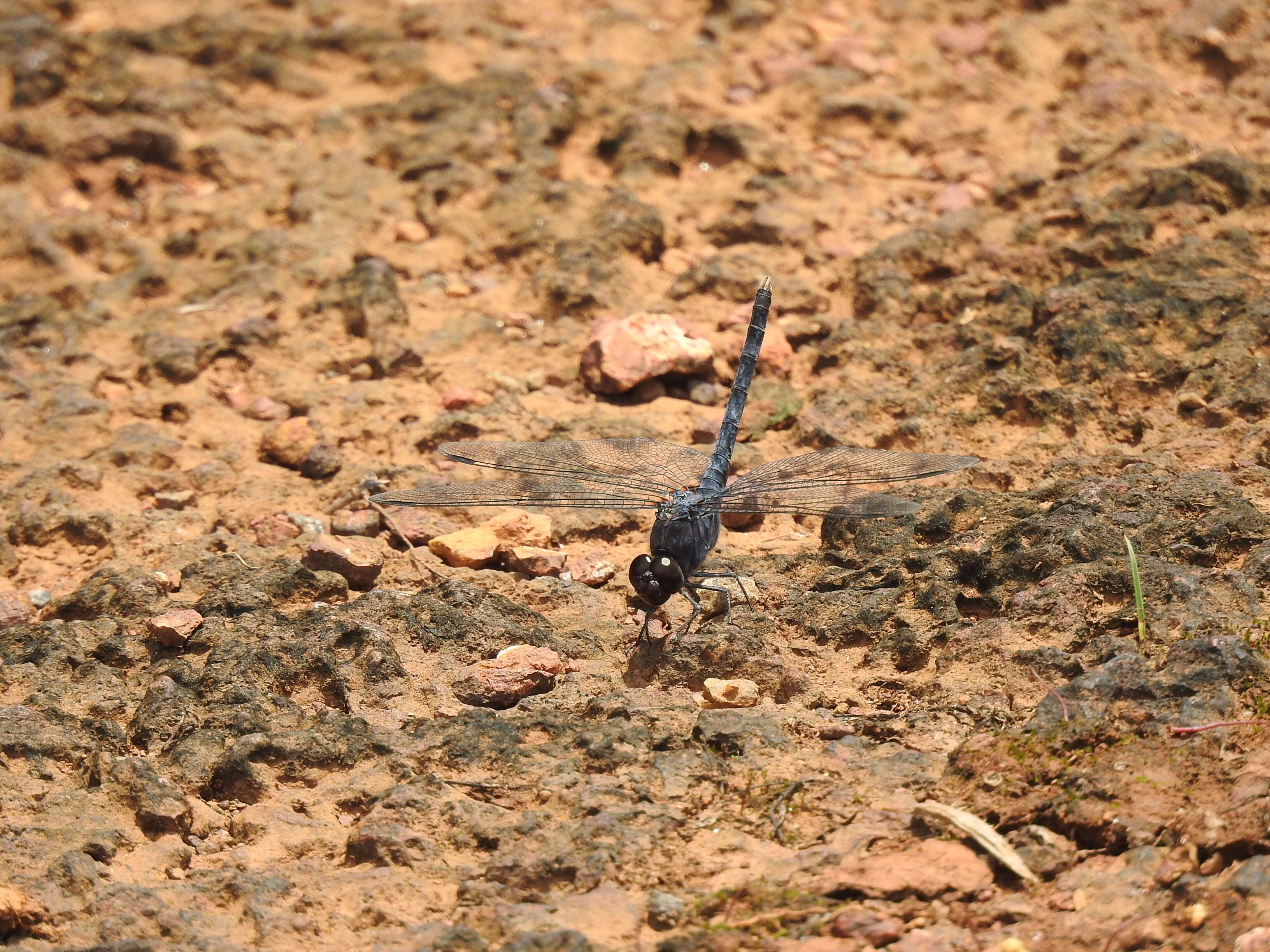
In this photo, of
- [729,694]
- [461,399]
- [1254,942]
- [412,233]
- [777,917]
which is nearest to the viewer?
[1254,942]

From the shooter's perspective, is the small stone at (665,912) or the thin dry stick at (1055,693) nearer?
the small stone at (665,912)

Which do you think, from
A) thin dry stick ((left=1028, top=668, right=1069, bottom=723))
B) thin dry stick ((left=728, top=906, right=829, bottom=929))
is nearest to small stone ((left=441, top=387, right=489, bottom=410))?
thin dry stick ((left=1028, top=668, right=1069, bottom=723))

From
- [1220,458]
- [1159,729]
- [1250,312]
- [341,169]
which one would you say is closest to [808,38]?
[341,169]

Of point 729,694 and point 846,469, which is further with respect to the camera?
point 846,469

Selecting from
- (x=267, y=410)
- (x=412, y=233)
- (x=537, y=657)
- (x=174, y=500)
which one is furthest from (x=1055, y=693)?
(x=412, y=233)

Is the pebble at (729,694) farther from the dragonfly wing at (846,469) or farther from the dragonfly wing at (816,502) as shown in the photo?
the dragonfly wing at (846,469)

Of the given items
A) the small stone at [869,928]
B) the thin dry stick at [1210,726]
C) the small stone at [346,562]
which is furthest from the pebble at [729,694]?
the small stone at [346,562]

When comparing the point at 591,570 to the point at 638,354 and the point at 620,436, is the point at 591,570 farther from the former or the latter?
the point at 638,354
